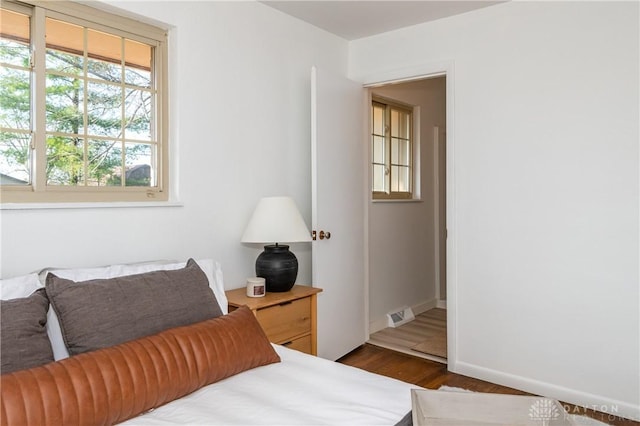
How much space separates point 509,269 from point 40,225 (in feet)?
8.75

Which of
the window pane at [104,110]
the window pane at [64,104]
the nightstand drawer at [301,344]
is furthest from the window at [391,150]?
the window pane at [64,104]

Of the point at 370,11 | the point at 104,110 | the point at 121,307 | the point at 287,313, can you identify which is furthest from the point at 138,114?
the point at 370,11

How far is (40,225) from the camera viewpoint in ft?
6.69

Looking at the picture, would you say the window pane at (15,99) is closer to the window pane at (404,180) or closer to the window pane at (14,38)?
the window pane at (14,38)

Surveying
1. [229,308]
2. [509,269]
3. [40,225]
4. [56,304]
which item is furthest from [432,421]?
[509,269]

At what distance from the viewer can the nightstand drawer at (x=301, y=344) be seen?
8.89ft

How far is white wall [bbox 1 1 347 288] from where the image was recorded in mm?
2148

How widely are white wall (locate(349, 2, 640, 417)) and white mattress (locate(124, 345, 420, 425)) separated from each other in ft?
5.45

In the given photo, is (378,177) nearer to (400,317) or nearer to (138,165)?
(400,317)

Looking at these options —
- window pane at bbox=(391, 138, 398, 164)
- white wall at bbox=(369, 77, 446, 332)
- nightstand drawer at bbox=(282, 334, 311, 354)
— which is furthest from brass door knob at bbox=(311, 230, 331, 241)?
window pane at bbox=(391, 138, 398, 164)

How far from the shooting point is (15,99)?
81.0 inches

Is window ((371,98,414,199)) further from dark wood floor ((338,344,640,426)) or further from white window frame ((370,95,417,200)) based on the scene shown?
dark wood floor ((338,344,640,426))

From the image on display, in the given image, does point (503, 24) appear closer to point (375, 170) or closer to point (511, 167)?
point (511, 167)

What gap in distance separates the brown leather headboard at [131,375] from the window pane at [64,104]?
47.5 inches
